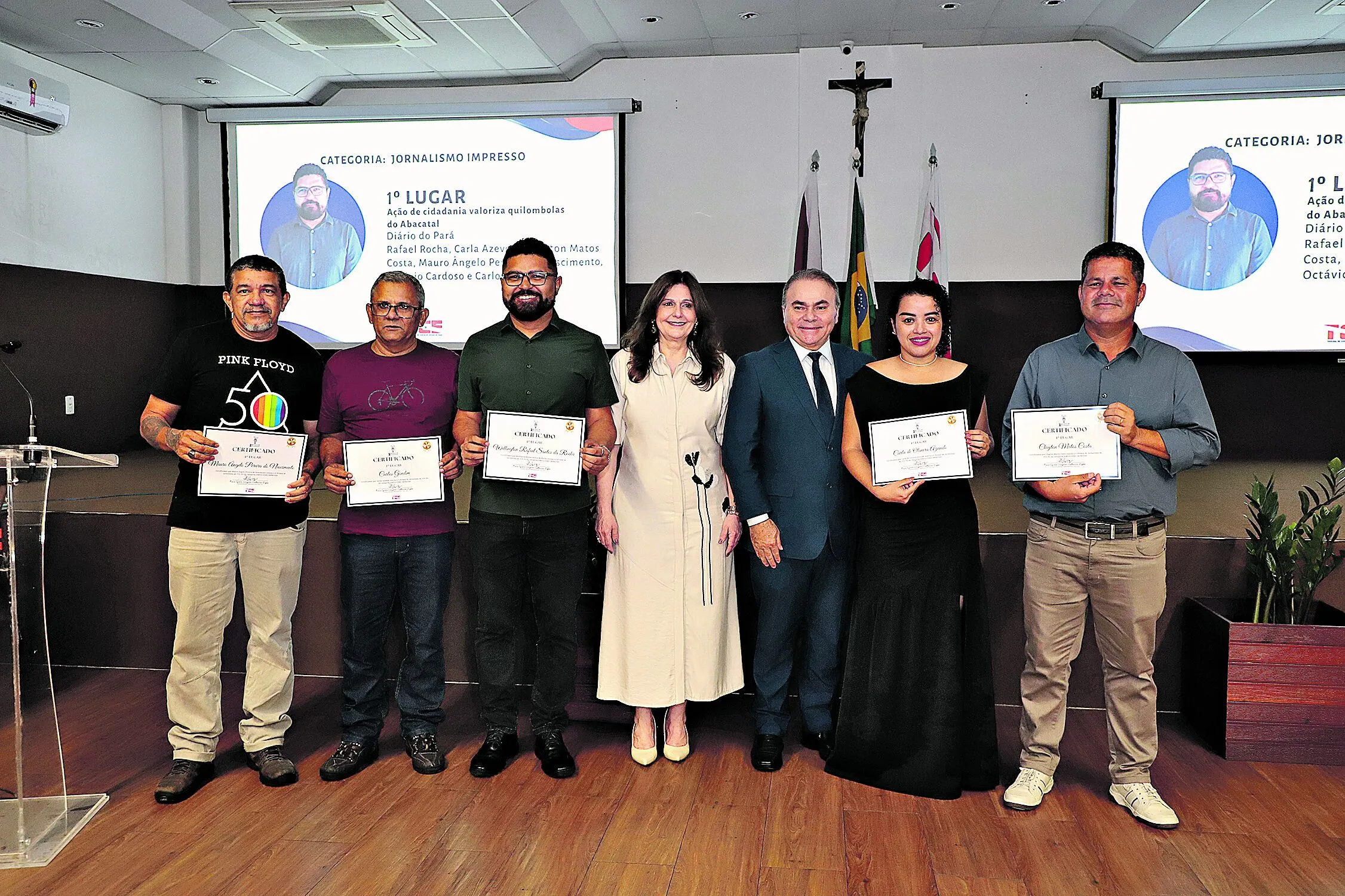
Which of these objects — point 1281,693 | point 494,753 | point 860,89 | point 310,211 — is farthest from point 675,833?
point 310,211

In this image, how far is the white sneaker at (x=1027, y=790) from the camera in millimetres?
2561

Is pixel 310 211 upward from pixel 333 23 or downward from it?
downward

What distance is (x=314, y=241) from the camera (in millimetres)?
6262

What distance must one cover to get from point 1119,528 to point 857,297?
7.71 feet

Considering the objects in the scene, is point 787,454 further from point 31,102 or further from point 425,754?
point 31,102

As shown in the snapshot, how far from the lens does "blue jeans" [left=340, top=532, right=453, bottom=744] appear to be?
276 centimetres

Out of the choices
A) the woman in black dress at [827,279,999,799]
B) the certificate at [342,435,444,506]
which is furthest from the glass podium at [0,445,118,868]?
the woman in black dress at [827,279,999,799]

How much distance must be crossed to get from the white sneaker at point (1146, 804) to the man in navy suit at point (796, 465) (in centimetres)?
89

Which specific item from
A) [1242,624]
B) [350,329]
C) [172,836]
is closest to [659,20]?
[350,329]

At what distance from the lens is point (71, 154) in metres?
5.68

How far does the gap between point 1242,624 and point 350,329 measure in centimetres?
538

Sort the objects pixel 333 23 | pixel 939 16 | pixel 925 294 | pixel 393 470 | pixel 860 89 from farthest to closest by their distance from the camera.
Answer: pixel 939 16 < pixel 333 23 < pixel 860 89 < pixel 393 470 < pixel 925 294

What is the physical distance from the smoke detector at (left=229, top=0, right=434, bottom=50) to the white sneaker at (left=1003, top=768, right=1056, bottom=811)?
4523 mm

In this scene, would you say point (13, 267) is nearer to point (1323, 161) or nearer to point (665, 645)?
point (665, 645)
